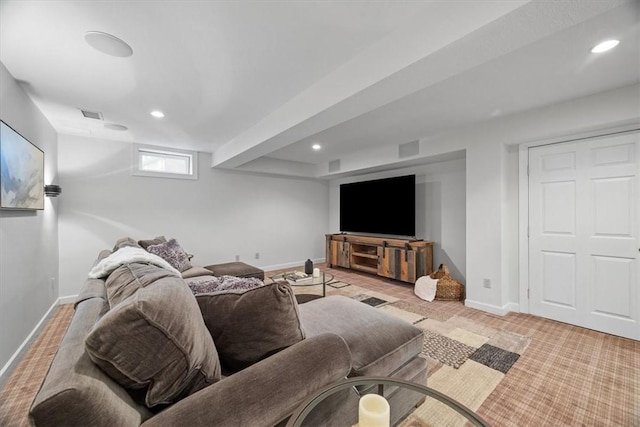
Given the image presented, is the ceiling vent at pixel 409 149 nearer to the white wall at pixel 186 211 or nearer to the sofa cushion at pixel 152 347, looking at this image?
the white wall at pixel 186 211

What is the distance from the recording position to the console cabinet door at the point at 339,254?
5363 millimetres

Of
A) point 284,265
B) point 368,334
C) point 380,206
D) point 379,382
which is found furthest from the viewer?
point 284,265

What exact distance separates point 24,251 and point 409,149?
4514mm

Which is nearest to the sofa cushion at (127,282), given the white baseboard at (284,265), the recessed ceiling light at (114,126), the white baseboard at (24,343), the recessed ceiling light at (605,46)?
the white baseboard at (24,343)

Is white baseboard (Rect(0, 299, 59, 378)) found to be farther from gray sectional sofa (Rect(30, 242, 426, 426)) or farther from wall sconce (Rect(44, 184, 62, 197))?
gray sectional sofa (Rect(30, 242, 426, 426))

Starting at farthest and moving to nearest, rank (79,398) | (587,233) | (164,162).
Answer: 1. (164,162)
2. (587,233)
3. (79,398)

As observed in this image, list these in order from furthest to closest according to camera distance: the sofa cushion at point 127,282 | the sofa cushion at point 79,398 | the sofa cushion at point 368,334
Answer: the sofa cushion at point 368,334 < the sofa cushion at point 127,282 < the sofa cushion at point 79,398

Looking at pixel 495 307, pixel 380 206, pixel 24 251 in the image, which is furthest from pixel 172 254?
pixel 495 307

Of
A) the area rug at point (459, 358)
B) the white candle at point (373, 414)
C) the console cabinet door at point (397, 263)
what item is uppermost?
the white candle at point (373, 414)

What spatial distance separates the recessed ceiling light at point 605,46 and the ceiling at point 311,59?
0.18 feet

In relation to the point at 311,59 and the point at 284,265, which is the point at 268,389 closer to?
the point at 311,59

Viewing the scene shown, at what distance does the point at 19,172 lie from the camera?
7.11 feet

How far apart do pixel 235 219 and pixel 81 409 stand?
4685mm

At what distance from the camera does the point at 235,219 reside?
5172 mm
